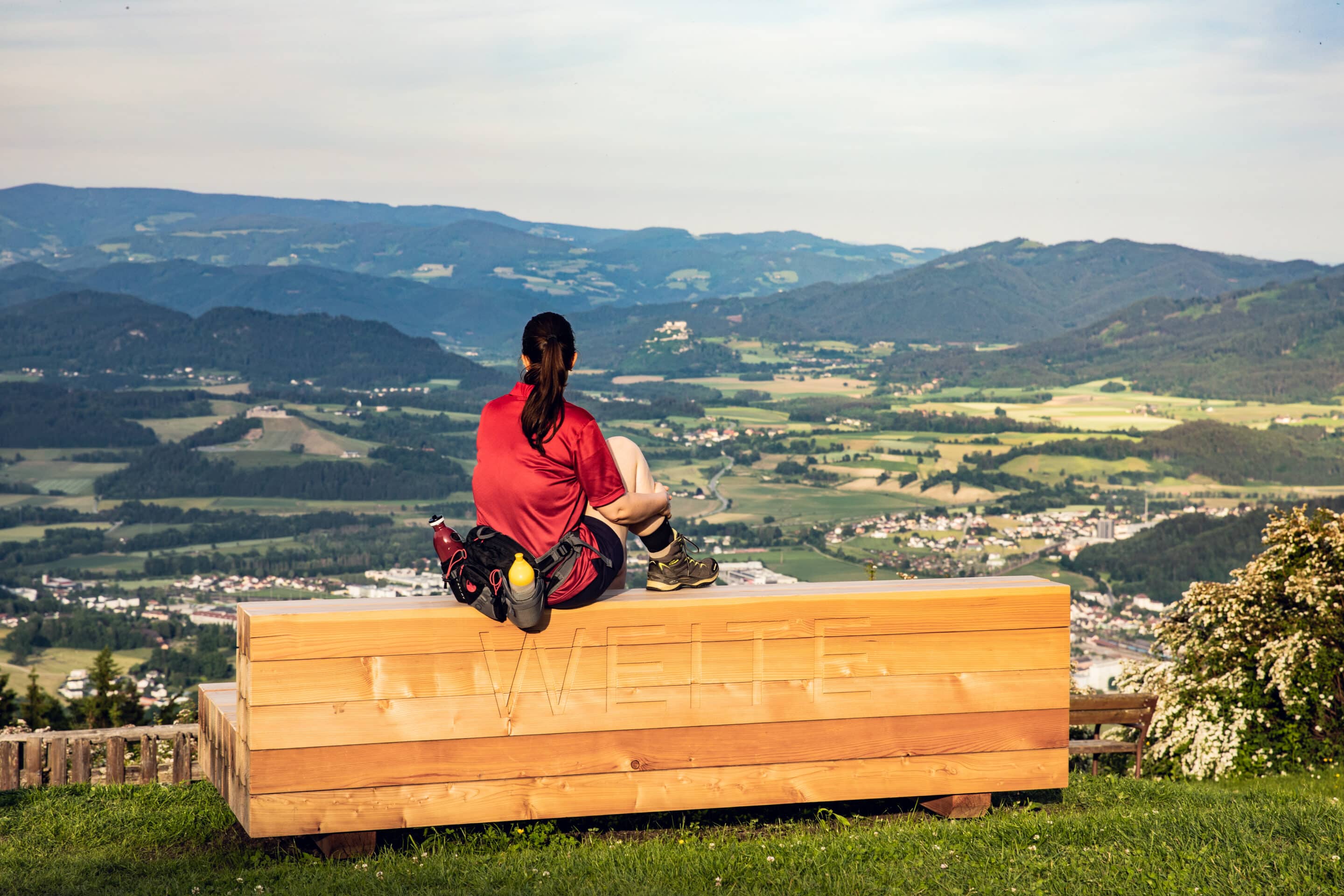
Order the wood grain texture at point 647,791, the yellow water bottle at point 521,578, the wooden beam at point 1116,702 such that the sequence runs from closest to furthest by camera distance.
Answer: the yellow water bottle at point 521,578, the wood grain texture at point 647,791, the wooden beam at point 1116,702

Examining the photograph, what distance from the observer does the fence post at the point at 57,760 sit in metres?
6.38

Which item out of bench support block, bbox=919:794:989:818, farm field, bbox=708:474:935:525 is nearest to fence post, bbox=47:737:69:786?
bench support block, bbox=919:794:989:818

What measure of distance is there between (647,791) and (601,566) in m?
0.91

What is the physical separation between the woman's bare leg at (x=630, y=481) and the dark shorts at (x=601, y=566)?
0.02 meters

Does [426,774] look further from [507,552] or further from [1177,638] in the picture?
[1177,638]

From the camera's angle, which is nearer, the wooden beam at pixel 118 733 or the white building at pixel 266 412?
the wooden beam at pixel 118 733

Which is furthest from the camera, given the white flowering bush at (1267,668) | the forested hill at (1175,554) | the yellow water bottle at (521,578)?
the forested hill at (1175,554)

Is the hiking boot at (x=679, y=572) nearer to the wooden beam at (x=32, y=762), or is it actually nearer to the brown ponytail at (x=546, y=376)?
the brown ponytail at (x=546, y=376)

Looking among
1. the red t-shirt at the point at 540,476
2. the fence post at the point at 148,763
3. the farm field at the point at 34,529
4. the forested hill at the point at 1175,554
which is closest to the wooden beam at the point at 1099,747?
the red t-shirt at the point at 540,476

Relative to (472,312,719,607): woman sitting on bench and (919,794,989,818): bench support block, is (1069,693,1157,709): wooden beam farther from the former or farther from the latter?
(472,312,719,607): woman sitting on bench

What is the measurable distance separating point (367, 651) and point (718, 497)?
388 feet

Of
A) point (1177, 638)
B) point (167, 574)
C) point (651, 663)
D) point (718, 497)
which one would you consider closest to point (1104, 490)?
point (718, 497)

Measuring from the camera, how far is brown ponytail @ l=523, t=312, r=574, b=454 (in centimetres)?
459

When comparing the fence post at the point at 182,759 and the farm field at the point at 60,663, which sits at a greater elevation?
the fence post at the point at 182,759
